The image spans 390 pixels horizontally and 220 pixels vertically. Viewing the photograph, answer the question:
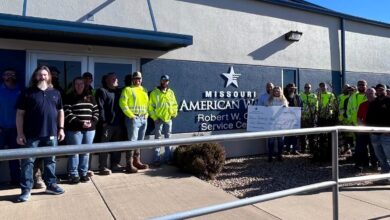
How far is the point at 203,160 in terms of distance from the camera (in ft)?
22.5

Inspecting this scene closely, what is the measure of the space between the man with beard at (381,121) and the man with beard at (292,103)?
2.37m

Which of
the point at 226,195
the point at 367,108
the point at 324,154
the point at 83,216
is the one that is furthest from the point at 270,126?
the point at 83,216

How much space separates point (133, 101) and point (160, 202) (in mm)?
2475

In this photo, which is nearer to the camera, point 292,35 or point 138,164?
point 138,164

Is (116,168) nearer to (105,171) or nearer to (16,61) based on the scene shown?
(105,171)

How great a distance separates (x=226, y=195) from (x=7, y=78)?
4.05m

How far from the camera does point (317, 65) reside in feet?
38.1

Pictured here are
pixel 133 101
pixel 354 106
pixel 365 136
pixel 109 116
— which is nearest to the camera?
pixel 109 116

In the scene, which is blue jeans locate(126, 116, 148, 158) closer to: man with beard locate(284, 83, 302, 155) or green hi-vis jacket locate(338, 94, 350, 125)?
man with beard locate(284, 83, 302, 155)

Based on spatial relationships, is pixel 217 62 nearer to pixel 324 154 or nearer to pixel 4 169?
pixel 324 154

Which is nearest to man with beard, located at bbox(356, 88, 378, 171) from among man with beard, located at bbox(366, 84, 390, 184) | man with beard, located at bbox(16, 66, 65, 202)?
man with beard, located at bbox(366, 84, 390, 184)

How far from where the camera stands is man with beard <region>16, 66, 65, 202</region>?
5.18 m

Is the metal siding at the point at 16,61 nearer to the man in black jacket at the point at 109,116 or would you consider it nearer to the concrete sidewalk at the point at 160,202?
the man in black jacket at the point at 109,116

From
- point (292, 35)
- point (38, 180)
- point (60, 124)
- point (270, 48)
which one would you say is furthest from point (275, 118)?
point (38, 180)
